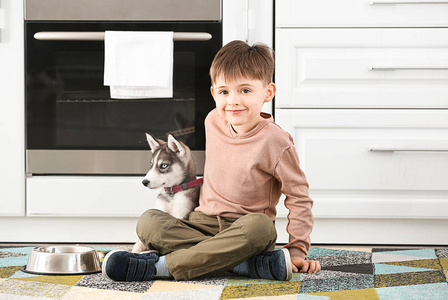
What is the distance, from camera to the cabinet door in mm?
1891

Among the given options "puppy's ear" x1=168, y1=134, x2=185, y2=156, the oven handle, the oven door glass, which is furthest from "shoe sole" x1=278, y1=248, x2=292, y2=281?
the oven handle

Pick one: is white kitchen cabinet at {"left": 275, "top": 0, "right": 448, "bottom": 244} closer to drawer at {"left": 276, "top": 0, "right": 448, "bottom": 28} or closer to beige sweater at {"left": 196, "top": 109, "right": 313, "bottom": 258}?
drawer at {"left": 276, "top": 0, "right": 448, "bottom": 28}

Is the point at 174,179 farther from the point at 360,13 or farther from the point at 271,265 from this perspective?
the point at 360,13

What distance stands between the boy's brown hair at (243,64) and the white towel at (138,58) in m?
0.34

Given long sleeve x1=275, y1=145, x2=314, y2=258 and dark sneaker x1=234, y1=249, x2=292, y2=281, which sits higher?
long sleeve x1=275, y1=145, x2=314, y2=258

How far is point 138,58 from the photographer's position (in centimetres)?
188

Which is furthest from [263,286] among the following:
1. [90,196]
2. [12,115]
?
[12,115]

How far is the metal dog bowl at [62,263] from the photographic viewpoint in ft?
4.50

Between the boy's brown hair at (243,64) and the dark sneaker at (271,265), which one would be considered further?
the boy's brown hair at (243,64)

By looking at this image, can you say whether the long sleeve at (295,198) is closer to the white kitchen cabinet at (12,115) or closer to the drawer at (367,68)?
the drawer at (367,68)

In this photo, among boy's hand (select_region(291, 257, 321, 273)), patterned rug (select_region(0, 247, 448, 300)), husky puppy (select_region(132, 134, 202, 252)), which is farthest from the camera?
husky puppy (select_region(132, 134, 202, 252))

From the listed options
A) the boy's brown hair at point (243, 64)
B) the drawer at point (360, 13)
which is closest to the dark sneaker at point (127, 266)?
the boy's brown hair at point (243, 64)

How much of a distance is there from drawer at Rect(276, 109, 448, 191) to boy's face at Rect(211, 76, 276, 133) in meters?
0.38

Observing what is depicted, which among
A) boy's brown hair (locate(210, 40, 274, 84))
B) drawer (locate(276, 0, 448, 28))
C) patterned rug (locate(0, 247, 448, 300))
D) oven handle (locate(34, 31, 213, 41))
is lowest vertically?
patterned rug (locate(0, 247, 448, 300))
